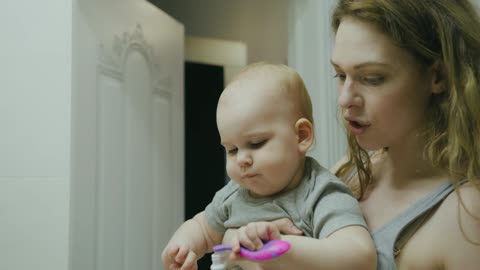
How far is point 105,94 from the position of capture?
1662 millimetres

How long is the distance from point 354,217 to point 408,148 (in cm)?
22

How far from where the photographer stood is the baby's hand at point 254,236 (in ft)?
2.11

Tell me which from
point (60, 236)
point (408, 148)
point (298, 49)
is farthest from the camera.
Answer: point (298, 49)

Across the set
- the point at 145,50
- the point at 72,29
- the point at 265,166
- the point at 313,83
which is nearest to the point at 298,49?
the point at 313,83

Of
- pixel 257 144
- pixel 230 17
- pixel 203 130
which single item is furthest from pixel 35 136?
pixel 230 17

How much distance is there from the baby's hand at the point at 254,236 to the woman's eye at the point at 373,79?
319mm

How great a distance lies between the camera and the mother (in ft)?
2.57

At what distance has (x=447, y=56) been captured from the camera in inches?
32.1

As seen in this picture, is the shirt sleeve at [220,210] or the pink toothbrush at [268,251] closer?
the pink toothbrush at [268,251]

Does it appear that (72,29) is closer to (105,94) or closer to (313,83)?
(105,94)

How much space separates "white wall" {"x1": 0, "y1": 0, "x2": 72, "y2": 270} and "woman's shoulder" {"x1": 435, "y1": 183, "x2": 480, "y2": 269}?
1.06m

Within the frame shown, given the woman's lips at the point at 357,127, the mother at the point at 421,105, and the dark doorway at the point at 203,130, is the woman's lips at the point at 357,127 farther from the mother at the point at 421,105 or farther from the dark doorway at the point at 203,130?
the dark doorway at the point at 203,130

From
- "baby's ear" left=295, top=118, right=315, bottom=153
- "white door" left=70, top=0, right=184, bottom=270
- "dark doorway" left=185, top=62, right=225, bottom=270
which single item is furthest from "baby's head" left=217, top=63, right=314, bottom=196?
"dark doorway" left=185, top=62, right=225, bottom=270

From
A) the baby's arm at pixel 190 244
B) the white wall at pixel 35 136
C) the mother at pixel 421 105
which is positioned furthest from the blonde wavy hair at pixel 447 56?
the white wall at pixel 35 136
